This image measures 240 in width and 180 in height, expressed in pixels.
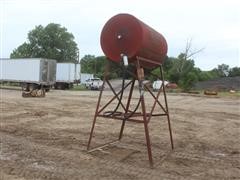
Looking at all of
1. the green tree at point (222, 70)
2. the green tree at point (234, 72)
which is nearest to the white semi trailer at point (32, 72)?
the green tree at point (234, 72)

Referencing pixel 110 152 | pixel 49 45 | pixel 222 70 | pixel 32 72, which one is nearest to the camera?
pixel 110 152

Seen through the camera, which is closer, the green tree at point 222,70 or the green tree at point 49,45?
the green tree at point 49,45

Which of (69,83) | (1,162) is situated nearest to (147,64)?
(1,162)

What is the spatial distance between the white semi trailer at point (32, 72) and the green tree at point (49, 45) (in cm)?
4525

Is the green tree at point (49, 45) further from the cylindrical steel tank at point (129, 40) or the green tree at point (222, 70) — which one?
the cylindrical steel tank at point (129, 40)

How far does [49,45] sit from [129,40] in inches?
3346

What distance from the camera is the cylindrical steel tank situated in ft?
28.4

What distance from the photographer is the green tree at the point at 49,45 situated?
90.4m

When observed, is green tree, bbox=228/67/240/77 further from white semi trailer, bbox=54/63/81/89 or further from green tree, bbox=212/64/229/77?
white semi trailer, bbox=54/63/81/89

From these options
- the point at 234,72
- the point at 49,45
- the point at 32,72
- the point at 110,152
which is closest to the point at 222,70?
the point at 234,72

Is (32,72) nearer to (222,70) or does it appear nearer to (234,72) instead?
(234,72)

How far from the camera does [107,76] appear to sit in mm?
9461

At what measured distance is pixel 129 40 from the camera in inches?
345

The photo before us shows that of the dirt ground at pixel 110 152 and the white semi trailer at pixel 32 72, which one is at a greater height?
the white semi trailer at pixel 32 72
